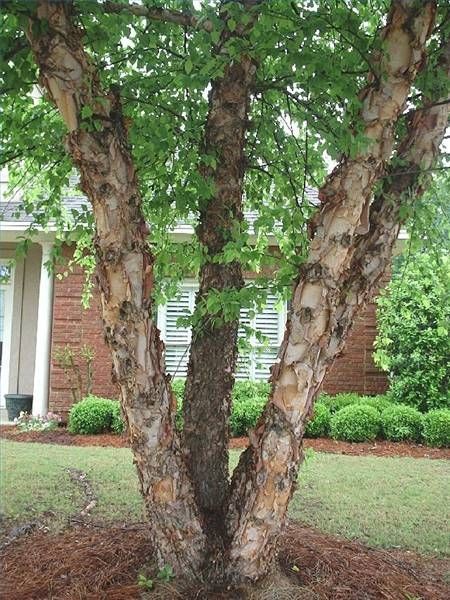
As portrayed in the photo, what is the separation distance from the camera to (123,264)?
107 inches

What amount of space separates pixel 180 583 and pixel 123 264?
64.3 inches

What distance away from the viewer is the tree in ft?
8.87

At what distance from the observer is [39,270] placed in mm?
11484

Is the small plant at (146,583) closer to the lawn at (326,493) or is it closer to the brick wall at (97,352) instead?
the lawn at (326,493)

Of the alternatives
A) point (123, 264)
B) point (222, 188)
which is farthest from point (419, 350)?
point (123, 264)

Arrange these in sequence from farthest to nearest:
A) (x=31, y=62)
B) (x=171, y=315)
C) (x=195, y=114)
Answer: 1. (x=171, y=315)
2. (x=195, y=114)
3. (x=31, y=62)

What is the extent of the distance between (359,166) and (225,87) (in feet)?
3.42

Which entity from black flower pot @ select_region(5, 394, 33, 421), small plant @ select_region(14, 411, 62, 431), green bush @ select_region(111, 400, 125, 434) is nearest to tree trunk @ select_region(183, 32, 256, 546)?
green bush @ select_region(111, 400, 125, 434)

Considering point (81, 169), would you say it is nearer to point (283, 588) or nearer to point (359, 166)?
point (359, 166)

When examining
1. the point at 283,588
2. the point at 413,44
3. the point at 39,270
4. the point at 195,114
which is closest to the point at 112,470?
the point at 283,588

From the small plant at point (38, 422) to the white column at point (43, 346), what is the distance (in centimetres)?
16

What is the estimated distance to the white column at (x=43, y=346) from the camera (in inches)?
395

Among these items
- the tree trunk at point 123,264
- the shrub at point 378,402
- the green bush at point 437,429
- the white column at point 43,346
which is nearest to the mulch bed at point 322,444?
the green bush at point 437,429

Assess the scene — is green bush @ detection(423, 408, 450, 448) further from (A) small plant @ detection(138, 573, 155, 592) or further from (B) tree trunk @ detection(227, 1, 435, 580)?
(A) small plant @ detection(138, 573, 155, 592)
